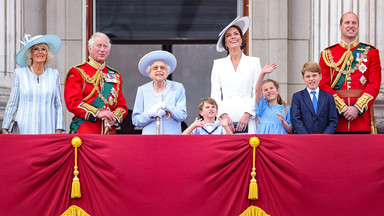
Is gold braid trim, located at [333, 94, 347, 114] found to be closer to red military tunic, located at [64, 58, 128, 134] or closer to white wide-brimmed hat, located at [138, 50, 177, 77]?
white wide-brimmed hat, located at [138, 50, 177, 77]

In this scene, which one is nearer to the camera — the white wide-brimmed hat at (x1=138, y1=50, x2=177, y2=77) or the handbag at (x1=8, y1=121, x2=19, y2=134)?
the handbag at (x1=8, y1=121, x2=19, y2=134)

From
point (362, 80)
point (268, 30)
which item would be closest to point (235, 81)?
point (362, 80)

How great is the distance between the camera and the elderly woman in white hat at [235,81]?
7.39 meters

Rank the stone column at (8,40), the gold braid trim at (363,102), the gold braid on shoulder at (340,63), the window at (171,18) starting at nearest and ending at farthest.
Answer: the gold braid trim at (363,102)
the gold braid on shoulder at (340,63)
the stone column at (8,40)
the window at (171,18)

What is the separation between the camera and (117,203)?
6.15m

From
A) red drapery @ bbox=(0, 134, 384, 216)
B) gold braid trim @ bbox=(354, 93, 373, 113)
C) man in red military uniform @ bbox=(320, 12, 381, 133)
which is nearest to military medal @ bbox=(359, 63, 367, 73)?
man in red military uniform @ bbox=(320, 12, 381, 133)

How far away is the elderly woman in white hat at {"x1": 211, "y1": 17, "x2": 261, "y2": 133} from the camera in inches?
291

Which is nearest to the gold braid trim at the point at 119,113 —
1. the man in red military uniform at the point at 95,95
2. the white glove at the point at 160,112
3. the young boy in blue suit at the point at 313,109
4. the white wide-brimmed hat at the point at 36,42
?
the man in red military uniform at the point at 95,95

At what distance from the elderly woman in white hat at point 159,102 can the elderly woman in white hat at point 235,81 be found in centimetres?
42

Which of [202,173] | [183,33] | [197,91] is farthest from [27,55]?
[197,91]

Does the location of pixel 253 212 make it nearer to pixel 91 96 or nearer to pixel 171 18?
pixel 91 96

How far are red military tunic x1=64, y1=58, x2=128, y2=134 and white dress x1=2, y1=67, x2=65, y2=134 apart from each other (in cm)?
21

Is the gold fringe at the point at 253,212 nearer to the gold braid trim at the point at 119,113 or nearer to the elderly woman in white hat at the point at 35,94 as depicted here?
the gold braid trim at the point at 119,113

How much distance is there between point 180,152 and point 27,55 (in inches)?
82.0
